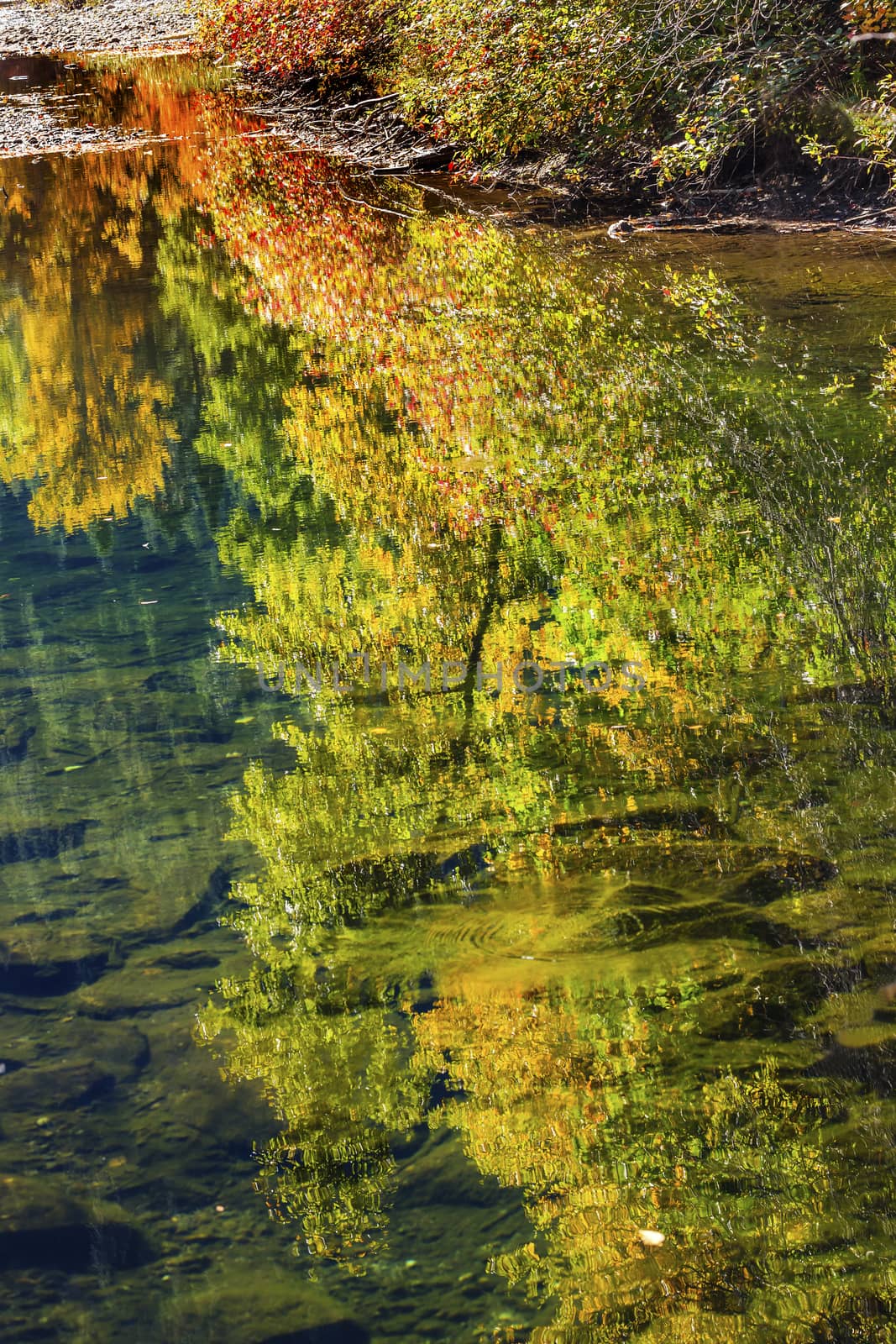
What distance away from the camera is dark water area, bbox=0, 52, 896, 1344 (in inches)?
125

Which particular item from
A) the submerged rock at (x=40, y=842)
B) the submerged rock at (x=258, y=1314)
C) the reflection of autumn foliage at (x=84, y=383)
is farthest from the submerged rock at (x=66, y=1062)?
the reflection of autumn foliage at (x=84, y=383)

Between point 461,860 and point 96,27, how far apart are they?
50436 mm

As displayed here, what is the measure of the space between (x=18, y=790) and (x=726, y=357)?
21.2 feet

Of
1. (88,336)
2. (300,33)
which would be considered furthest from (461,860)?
(300,33)

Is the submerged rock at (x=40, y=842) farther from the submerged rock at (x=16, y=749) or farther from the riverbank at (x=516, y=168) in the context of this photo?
the riverbank at (x=516, y=168)

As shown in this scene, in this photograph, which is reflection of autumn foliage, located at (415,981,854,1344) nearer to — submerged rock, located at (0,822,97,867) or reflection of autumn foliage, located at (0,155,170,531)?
submerged rock, located at (0,822,97,867)

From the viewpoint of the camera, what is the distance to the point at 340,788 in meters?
5.10

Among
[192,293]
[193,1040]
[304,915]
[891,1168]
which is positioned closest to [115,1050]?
[193,1040]

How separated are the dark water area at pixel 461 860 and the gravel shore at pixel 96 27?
3956 cm

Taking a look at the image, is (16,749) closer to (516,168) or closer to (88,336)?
(88,336)

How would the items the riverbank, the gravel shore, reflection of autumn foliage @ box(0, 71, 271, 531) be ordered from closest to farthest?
reflection of autumn foliage @ box(0, 71, 271, 531) → the riverbank → the gravel shore

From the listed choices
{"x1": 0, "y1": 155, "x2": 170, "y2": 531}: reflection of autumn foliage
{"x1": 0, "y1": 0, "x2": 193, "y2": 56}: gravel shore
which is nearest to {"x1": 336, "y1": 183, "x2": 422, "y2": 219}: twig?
{"x1": 0, "y1": 155, "x2": 170, "y2": 531}: reflection of autumn foliage

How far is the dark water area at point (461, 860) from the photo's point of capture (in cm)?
317

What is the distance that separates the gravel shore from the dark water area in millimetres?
39557
